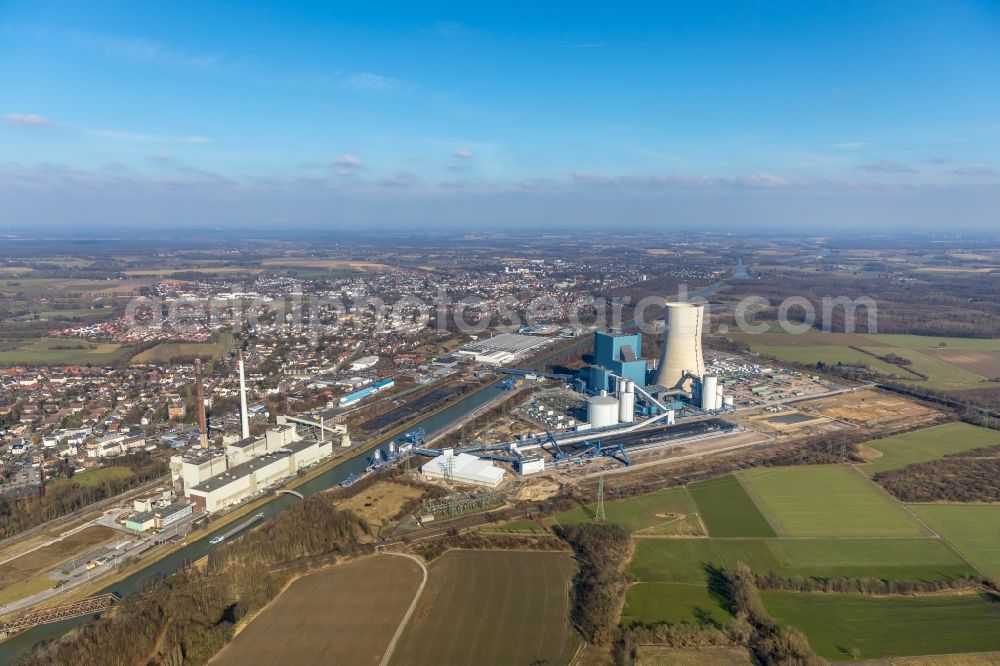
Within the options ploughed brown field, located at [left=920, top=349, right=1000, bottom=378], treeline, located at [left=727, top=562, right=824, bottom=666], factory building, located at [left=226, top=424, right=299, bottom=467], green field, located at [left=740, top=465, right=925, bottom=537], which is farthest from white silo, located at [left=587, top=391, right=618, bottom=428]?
ploughed brown field, located at [left=920, top=349, right=1000, bottom=378]

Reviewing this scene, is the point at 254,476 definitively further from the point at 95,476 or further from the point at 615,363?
the point at 615,363

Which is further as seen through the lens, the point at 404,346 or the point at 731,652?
the point at 404,346

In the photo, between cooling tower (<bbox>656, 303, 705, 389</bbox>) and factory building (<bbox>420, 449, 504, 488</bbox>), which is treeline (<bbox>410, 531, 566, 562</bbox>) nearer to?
factory building (<bbox>420, 449, 504, 488</bbox>)

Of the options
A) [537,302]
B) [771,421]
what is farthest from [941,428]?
[537,302]

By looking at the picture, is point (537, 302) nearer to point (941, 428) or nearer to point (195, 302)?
point (195, 302)

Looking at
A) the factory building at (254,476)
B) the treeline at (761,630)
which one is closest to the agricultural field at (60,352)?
the factory building at (254,476)

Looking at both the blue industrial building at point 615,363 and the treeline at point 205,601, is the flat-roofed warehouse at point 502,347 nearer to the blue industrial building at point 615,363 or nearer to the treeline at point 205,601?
the blue industrial building at point 615,363
